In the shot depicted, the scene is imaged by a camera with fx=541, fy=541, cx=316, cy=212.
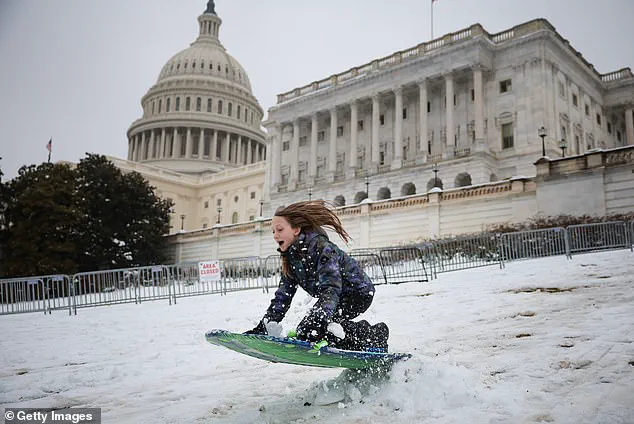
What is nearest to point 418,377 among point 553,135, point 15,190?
point 15,190

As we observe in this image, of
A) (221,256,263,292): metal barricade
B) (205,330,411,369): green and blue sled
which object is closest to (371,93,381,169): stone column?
(221,256,263,292): metal barricade

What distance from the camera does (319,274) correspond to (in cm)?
416

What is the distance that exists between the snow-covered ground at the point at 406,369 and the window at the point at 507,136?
39.8 metres

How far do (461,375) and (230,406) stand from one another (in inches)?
74.9

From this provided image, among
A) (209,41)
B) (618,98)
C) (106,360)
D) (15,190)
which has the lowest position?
(106,360)

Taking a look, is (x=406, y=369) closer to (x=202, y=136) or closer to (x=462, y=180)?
(x=462, y=180)

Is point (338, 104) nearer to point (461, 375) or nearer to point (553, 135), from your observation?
point (553, 135)

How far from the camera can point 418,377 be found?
13.9 feet

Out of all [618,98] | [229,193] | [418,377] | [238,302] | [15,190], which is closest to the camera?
[418,377]

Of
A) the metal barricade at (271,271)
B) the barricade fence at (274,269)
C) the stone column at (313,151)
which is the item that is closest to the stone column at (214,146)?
the stone column at (313,151)

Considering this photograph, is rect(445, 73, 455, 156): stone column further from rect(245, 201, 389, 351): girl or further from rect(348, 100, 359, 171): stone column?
rect(245, 201, 389, 351): girl

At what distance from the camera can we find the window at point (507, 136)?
4912 cm

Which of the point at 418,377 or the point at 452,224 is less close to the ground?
the point at 452,224

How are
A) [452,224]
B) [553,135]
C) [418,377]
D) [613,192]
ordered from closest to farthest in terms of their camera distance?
[418,377] < [613,192] < [452,224] < [553,135]
